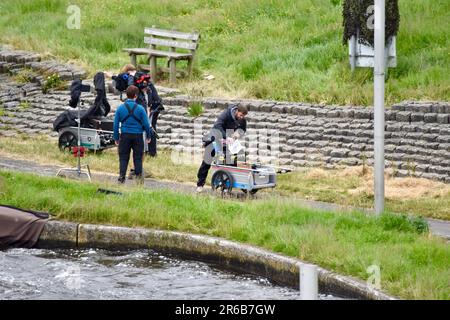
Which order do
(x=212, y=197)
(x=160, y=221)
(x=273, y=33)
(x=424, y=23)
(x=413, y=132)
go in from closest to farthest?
(x=160, y=221)
(x=212, y=197)
(x=413, y=132)
(x=424, y=23)
(x=273, y=33)

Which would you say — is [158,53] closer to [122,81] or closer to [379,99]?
[122,81]

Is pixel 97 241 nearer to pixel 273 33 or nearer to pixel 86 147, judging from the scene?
pixel 86 147

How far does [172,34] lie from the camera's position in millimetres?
26609

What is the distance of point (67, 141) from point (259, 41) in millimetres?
7038

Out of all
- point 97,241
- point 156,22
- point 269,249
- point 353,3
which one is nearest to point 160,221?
point 97,241

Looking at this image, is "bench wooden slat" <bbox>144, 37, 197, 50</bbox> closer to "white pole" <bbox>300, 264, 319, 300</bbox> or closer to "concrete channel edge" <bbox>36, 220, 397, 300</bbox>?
"concrete channel edge" <bbox>36, 220, 397, 300</bbox>

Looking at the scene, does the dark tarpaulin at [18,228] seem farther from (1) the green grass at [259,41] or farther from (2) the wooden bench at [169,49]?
(2) the wooden bench at [169,49]

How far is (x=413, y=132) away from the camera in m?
20.8

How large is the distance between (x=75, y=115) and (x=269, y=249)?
8597mm

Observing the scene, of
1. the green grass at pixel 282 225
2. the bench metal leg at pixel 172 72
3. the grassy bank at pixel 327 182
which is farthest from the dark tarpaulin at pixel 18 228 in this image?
the bench metal leg at pixel 172 72

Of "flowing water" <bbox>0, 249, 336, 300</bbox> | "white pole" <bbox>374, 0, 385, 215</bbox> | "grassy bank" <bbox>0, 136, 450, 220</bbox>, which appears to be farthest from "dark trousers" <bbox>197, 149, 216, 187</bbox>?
"white pole" <bbox>374, 0, 385, 215</bbox>

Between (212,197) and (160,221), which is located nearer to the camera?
(160,221)

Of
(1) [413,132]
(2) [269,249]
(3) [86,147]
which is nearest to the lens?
(2) [269,249]

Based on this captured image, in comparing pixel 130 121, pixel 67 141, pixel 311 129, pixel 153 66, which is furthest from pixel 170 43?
pixel 130 121
